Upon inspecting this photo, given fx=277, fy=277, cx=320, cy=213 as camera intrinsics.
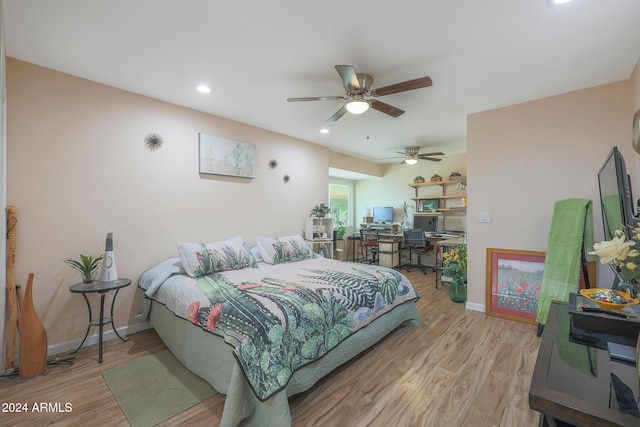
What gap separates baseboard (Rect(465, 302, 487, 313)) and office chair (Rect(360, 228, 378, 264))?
2456 mm

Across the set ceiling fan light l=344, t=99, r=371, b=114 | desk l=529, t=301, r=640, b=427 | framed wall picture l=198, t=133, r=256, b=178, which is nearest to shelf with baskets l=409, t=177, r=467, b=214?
ceiling fan light l=344, t=99, r=371, b=114

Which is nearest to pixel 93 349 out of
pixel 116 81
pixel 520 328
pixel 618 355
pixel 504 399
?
pixel 116 81

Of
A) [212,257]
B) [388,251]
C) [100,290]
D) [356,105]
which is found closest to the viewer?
[100,290]

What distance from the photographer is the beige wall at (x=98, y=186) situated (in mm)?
2352

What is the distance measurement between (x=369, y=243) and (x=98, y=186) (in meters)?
4.66

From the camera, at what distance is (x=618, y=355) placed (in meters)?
1.01

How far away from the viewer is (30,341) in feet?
6.83

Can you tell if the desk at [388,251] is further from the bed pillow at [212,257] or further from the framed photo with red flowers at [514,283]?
the bed pillow at [212,257]

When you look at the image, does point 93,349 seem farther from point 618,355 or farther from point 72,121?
point 618,355

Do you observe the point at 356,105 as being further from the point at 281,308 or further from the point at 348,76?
the point at 281,308

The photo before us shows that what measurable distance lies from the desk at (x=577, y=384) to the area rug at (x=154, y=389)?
1983 mm

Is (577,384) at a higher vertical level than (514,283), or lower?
higher

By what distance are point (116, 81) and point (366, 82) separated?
7.83 ft

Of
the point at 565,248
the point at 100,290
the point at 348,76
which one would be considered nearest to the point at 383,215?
the point at 565,248
